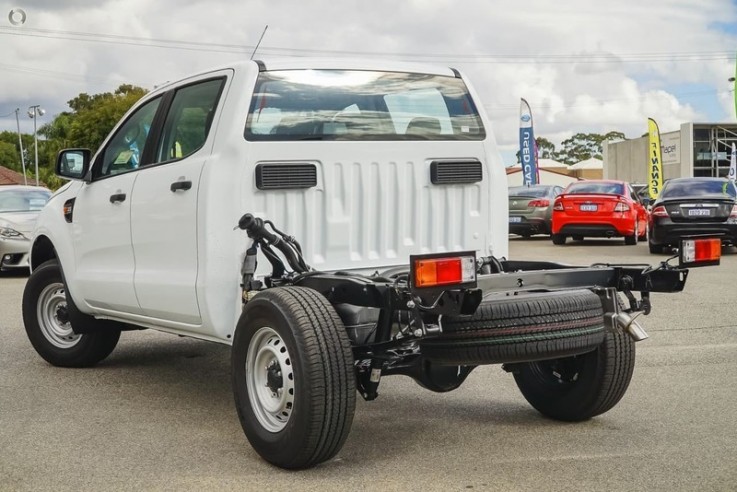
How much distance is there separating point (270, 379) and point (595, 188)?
17.3 m

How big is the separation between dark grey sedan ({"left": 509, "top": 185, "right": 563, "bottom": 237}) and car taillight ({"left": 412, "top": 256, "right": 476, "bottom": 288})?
63.6 feet

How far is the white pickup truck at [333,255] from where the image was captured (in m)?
4.46

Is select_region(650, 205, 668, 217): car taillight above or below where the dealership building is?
below

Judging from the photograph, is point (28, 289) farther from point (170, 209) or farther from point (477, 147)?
point (477, 147)

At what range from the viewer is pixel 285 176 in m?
5.31

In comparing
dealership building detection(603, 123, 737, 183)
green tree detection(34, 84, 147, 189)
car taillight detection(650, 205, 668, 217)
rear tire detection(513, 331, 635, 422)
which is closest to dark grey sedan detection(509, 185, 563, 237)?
car taillight detection(650, 205, 668, 217)

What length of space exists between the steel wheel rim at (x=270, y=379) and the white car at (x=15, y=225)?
36.1 feet

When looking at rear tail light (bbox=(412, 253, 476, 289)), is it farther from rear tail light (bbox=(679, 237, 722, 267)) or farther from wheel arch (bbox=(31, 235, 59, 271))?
wheel arch (bbox=(31, 235, 59, 271))

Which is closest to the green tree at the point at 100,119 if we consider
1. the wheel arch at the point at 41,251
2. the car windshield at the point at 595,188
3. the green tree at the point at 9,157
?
the car windshield at the point at 595,188

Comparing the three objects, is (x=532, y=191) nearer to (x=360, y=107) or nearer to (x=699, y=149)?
(x=360, y=107)

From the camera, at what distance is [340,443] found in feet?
14.7

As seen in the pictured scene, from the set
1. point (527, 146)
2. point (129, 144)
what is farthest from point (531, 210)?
point (129, 144)

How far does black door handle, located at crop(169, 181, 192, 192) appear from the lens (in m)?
5.41

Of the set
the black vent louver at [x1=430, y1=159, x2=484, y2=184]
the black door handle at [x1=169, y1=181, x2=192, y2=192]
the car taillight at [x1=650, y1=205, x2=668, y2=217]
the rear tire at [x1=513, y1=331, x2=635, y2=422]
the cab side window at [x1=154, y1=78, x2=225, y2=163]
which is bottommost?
the rear tire at [x1=513, y1=331, x2=635, y2=422]
